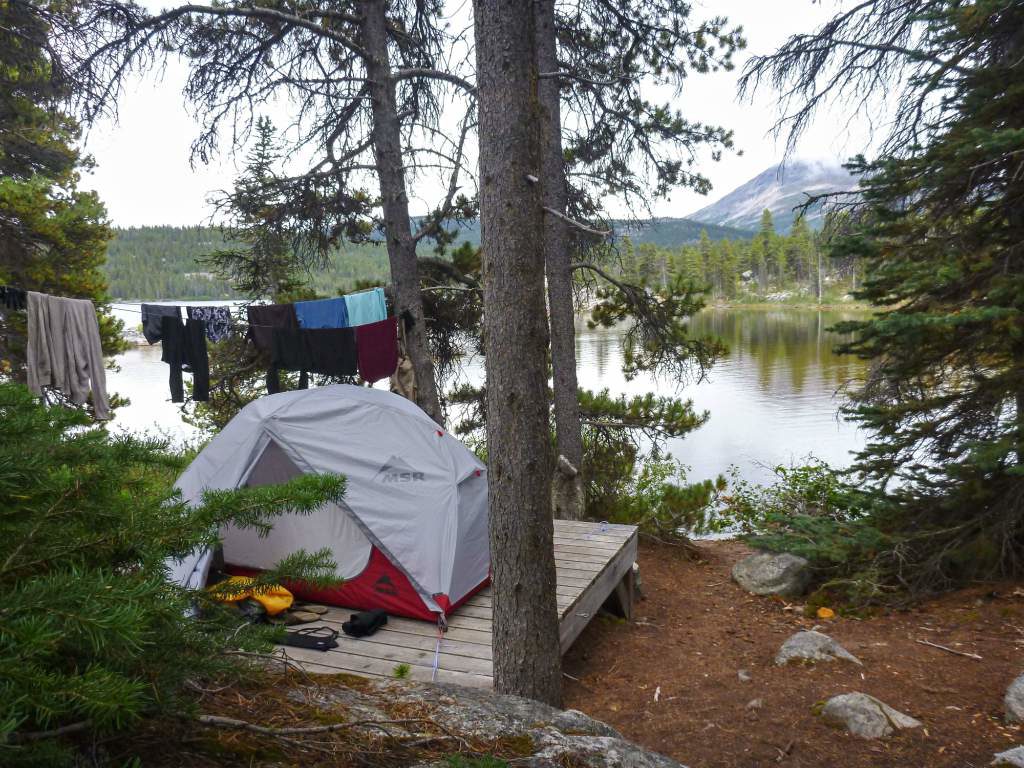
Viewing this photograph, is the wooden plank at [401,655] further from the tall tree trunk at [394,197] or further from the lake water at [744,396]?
the lake water at [744,396]

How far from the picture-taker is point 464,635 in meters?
3.88

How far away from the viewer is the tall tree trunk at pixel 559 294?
Answer: 252 inches

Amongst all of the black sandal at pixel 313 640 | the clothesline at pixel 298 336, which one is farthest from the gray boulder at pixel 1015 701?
the clothesline at pixel 298 336

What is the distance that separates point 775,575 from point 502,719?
209 inches

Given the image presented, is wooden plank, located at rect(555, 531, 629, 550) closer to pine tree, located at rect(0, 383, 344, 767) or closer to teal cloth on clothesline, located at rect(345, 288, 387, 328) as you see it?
teal cloth on clothesline, located at rect(345, 288, 387, 328)

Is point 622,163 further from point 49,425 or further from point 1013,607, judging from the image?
point 49,425

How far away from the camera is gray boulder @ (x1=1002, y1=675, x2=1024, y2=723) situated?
3.20 meters

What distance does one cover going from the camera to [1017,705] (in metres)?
3.22

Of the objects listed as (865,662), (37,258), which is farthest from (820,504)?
(37,258)

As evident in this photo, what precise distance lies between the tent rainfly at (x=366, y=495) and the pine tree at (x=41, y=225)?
6859 millimetres

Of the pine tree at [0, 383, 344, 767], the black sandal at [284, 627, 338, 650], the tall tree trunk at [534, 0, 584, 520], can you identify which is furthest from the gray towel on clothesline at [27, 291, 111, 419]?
the pine tree at [0, 383, 344, 767]

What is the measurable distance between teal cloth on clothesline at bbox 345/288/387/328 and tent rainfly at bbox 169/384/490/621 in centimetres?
194

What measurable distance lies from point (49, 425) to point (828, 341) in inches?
1235

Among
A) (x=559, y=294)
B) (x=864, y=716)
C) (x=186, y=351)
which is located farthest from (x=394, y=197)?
(x=864, y=716)
